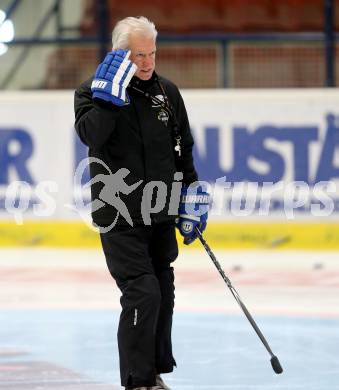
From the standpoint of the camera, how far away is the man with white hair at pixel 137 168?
477 centimetres

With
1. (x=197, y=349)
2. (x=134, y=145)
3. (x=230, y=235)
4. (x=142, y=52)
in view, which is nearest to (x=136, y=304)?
(x=134, y=145)

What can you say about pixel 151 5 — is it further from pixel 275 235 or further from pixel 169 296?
pixel 169 296

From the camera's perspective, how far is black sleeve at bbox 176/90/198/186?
5117mm

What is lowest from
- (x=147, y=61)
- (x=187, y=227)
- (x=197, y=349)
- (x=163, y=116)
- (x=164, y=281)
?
(x=197, y=349)

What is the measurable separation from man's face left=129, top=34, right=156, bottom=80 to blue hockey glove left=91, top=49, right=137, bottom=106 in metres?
0.05

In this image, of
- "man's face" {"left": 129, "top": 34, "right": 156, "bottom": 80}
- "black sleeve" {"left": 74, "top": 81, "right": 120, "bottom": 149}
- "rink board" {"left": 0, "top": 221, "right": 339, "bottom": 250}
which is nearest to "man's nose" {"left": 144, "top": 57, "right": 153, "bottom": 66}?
"man's face" {"left": 129, "top": 34, "right": 156, "bottom": 80}

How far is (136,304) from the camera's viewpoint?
15.8ft

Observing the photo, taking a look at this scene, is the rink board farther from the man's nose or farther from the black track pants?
the man's nose

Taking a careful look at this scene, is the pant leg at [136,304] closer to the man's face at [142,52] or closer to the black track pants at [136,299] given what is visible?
the black track pants at [136,299]

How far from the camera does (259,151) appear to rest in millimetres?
11055

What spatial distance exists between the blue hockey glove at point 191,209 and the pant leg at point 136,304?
293 millimetres

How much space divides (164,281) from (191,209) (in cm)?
34

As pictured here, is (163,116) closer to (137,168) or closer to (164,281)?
(137,168)

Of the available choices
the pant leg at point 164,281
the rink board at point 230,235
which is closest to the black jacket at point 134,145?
the pant leg at point 164,281
